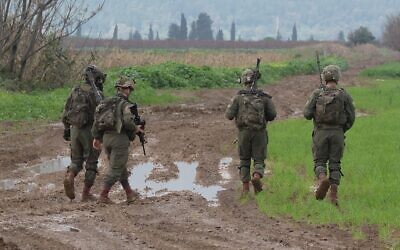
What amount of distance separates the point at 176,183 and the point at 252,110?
2303mm

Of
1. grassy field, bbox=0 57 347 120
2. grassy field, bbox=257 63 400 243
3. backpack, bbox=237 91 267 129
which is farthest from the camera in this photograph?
grassy field, bbox=0 57 347 120

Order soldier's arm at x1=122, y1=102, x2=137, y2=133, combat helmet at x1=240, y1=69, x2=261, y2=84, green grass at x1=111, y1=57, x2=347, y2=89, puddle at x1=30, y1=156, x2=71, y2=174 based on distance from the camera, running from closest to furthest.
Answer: soldier's arm at x1=122, y1=102, x2=137, y2=133 → combat helmet at x1=240, y1=69, x2=261, y2=84 → puddle at x1=30, y1=156, x2=71, y2=174 → green grass at x1=111, y1=57, x2=347, y2=89

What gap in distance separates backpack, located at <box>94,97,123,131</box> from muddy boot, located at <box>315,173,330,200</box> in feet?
9.27

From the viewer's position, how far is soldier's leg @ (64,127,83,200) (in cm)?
1004

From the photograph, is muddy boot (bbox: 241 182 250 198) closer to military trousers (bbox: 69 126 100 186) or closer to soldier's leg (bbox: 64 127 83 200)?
military trousers (bbox: 69 126 100 186)

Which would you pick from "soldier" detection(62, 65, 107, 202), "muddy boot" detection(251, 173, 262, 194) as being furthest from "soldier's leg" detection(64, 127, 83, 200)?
"muddy boot" detection(251, 173, 262, 194)

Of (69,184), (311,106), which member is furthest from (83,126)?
(311,106)

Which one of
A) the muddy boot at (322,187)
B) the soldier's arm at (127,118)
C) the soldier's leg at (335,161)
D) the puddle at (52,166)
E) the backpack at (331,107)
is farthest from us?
the puddle at (52,166)

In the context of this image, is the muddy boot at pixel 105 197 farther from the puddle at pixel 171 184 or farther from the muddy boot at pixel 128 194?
the puddle at pixel 171 184

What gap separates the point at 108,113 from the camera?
31.5ft

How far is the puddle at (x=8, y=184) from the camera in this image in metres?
11.3

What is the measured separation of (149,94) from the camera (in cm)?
2567

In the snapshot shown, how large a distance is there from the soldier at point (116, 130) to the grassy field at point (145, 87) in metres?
10.1

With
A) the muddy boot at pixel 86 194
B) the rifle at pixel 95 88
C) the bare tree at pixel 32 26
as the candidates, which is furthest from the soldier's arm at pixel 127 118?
the bare tree at pixel 32 26
